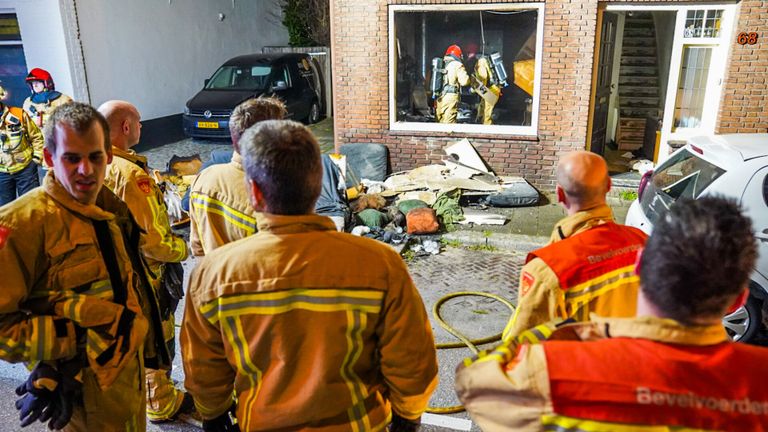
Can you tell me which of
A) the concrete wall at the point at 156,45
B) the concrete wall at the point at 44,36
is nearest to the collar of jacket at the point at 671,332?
the concrete wall at the point at 44,36

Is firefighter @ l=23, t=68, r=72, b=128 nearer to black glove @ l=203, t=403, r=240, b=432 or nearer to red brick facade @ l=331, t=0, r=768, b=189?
red brick facade @ l=331, t=0, r=768, b=189

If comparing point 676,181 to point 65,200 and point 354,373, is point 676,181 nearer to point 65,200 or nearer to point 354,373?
point 354,373

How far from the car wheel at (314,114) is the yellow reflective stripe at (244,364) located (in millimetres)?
14483

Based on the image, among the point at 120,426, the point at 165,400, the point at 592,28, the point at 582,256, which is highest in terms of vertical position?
the point at 592,28

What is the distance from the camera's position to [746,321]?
4.53 meters

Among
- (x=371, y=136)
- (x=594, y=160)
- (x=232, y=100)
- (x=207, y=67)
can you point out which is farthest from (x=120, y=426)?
(x=207, y=67)

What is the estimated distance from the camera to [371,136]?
1008cm

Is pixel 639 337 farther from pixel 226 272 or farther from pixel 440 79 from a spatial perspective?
pixel 440 79

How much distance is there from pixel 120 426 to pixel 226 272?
132cm

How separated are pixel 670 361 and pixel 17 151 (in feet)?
25.9

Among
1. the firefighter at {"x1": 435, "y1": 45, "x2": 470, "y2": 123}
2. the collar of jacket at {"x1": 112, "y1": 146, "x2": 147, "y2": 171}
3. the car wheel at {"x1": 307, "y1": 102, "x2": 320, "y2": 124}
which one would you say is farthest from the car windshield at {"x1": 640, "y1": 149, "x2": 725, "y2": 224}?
the car wheel at {"x1": 307, "y1": 102, "x2": 320, "y2": 124}

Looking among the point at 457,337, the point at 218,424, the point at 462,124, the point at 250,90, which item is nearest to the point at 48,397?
the point at 218,424

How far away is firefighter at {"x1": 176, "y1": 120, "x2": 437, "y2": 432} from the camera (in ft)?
6.17

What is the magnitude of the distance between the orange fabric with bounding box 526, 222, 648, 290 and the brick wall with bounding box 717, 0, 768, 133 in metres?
7.40
